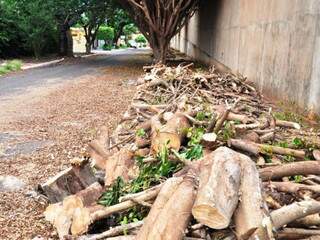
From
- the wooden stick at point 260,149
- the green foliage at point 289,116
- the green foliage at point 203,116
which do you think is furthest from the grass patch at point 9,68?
the wooden stick at point 260,149

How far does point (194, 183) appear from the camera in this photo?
289 cm

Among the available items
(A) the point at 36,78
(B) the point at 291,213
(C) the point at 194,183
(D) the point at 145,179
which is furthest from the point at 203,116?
(A) the point at 36,78

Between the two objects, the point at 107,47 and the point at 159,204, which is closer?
the point at 159,204

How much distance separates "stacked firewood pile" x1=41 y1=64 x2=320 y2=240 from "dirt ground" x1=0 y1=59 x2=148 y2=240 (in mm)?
259

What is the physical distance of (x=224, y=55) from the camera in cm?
1411

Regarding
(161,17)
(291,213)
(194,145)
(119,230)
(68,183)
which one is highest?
(161,17)

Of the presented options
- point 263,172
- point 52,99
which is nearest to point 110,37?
point 52,99

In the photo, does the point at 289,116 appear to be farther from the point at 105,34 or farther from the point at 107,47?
the point at 105,34

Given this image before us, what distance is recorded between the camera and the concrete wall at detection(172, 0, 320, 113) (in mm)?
6664

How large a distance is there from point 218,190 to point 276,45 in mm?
6248

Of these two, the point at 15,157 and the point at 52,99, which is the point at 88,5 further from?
Answer: the point at 15,157

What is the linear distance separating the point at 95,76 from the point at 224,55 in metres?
4.39

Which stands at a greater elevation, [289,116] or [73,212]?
[289,116]

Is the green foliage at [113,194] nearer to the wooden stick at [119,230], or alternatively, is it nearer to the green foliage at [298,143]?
the wooden stick at [119,230]
